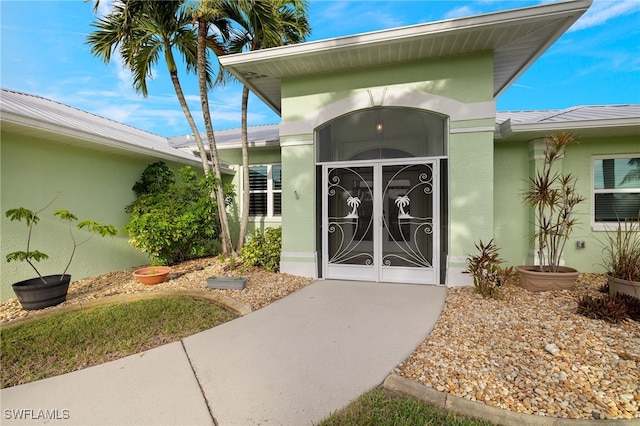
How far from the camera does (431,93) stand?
5848 mm

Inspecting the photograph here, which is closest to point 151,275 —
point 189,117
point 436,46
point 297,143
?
point 297,143

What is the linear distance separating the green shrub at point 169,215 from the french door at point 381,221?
339 cm

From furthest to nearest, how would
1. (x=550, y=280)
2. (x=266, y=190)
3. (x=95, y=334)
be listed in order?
(x=266, y=190), (x=550, y=280), (x=95, y=334)

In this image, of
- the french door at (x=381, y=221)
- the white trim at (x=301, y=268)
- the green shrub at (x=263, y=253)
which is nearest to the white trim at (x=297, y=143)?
the french door at (x=381, y=221)

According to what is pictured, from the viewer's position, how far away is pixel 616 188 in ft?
21.7

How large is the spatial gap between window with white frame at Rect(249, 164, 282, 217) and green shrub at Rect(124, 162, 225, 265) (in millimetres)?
1752

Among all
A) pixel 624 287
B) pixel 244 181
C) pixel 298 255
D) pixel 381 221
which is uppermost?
pixel 244 181

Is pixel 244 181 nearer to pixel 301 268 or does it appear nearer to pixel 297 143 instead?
pixel 297 143

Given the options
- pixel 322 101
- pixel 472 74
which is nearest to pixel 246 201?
pixel 322 101

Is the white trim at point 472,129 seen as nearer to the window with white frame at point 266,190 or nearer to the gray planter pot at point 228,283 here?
the gray planter pot at point 228,283

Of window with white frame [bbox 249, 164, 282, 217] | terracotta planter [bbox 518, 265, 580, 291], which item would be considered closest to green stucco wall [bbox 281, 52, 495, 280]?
terracotta planter [bbox 518, 265, 580, 291]

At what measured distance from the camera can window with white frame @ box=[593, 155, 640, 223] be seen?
656 centimetres

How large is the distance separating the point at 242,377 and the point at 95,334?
2.44 meters

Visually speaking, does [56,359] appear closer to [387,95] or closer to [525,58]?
[387,95]
